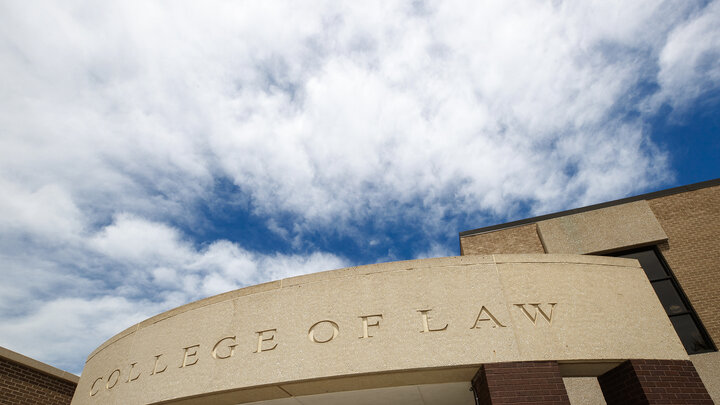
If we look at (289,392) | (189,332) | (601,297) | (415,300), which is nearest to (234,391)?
(289,392)

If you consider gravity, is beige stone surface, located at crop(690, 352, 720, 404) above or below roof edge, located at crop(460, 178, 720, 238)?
below

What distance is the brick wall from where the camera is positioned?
10055mm

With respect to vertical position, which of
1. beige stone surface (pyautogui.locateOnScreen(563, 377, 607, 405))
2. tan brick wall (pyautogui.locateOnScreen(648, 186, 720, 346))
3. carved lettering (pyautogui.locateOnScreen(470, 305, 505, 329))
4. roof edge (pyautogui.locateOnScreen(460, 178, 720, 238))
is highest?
roof edge (pyautogui.locateOnScreen(460, 178, 720, 238))

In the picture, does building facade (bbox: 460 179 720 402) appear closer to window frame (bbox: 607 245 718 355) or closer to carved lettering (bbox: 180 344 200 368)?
window frame (bbox: 607 245 718 355)

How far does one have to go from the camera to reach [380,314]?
6770mm

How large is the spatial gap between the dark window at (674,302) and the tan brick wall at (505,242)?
2150 millimetres

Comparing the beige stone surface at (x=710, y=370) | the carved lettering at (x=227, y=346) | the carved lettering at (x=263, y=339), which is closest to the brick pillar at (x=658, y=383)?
the beige stone surface at (x=710, y=370)

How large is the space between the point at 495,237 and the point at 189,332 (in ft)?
28.8

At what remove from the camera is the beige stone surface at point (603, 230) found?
10.9 meters

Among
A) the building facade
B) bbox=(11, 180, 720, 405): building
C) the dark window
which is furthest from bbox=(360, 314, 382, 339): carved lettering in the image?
the dark window

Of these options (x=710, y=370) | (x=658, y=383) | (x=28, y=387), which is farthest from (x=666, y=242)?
(x=28, y=387)

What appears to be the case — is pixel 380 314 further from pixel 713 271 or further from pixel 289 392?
pixel 713 271

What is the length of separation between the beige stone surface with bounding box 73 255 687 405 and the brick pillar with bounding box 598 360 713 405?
179mm

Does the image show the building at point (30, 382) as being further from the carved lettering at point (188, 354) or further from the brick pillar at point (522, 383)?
the brick pillar at point (522, 383)
